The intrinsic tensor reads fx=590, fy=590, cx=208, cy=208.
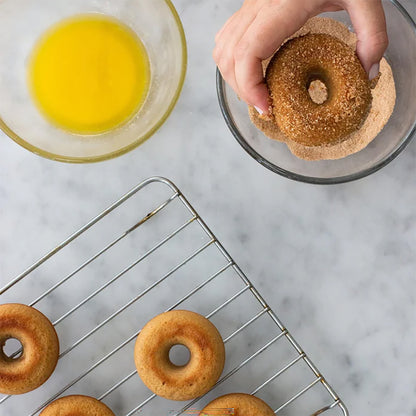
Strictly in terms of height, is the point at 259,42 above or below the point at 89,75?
below

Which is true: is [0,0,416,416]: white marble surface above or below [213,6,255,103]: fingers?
below

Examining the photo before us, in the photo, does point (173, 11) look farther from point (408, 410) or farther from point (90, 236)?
point (408, 410)

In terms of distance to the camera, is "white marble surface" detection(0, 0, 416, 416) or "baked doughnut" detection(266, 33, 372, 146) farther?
"white marble surface" detection(0, 0, 416, 416)

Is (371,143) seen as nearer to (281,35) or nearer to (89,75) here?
(281,35)

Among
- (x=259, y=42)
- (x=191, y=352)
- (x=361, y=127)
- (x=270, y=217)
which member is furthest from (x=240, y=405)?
(x=259, y=42)

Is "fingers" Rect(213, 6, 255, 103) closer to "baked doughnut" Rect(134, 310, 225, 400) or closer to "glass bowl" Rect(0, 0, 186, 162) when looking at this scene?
"glass bowl" Rect(0, 0, 186, 162)

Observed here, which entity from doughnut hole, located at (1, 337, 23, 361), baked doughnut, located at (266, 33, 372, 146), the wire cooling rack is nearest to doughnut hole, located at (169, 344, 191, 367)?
the wire cooling rack
